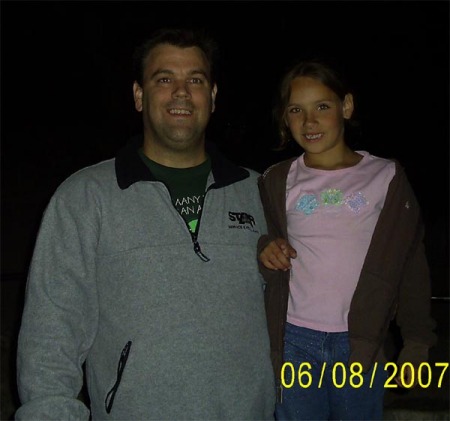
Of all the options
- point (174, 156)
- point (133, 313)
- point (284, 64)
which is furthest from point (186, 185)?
point (284, 64)

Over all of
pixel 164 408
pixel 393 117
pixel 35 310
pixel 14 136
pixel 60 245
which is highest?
pixel 60 245

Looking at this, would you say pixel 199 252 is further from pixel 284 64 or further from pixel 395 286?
pixel 284 64

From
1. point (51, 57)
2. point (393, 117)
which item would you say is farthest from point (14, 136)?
point (393, 117)

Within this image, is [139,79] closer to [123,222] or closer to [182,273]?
[123,222]

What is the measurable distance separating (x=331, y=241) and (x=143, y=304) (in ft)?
2.81

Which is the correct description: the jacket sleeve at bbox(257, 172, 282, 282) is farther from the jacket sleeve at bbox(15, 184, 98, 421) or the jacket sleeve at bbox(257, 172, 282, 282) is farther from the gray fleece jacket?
the jacket sleeve at bbox(15, 184, 98, 421)

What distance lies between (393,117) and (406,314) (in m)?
11.9

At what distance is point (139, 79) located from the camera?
2648 millimetres

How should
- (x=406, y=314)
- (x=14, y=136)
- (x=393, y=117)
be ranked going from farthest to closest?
(x=14, y=136) → (x=393, y=117) → (x=406, y=314)

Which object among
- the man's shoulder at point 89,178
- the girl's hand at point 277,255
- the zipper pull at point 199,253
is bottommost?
the girl's hand at point 277,255

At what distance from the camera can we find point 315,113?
2.68 m

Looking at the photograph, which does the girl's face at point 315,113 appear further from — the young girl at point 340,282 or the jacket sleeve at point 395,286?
the jacket sleeve at point 395,286

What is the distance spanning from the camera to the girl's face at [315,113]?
2.67 m
